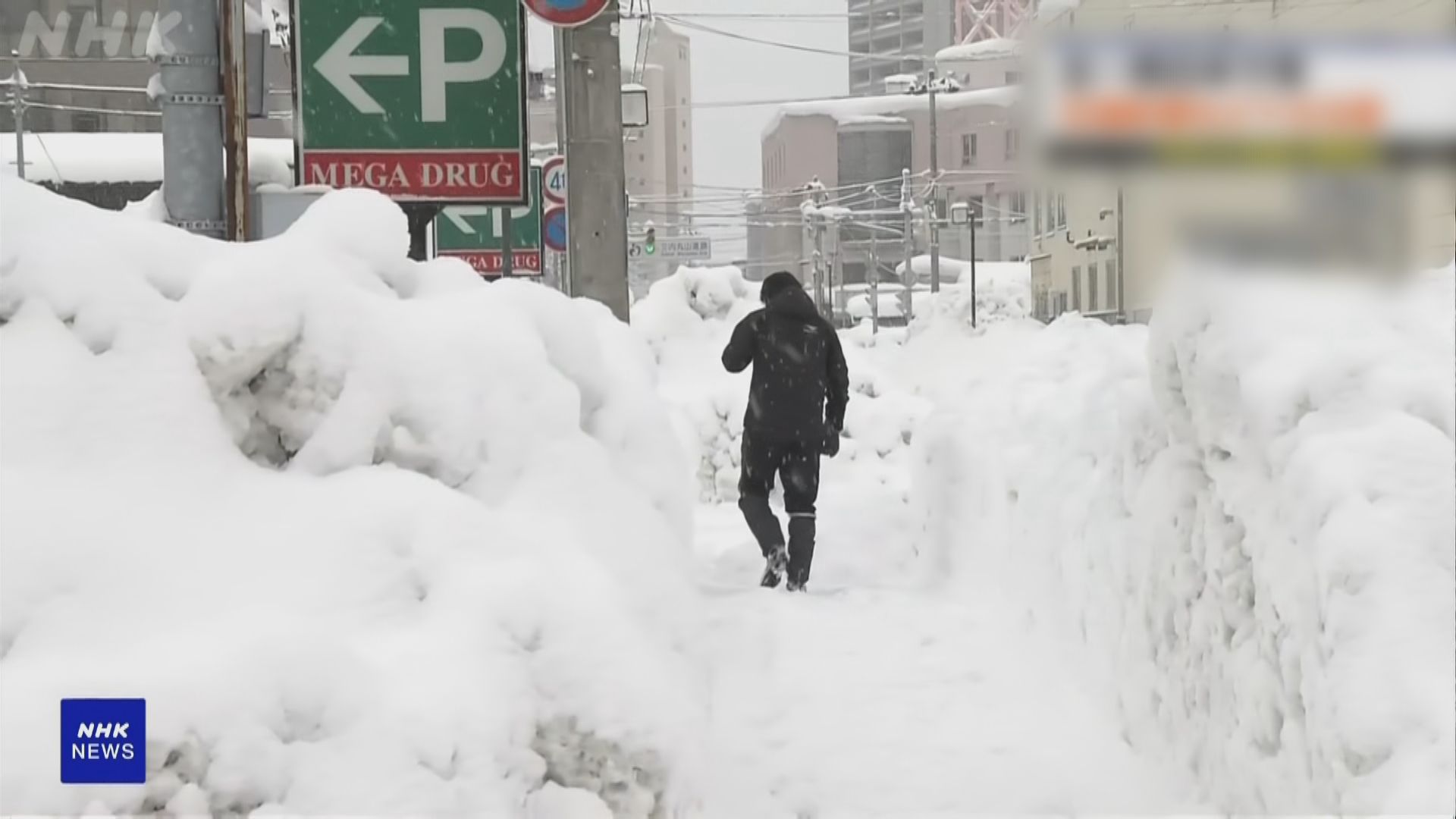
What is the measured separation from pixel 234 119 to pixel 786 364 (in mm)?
3154

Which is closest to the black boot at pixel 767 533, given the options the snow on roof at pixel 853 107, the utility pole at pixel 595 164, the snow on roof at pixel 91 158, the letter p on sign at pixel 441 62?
the utility pole at pixel 595 164

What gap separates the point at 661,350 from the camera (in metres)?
17.3

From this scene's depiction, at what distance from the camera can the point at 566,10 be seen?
7750 millimetres

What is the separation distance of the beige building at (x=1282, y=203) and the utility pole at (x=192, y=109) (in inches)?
152

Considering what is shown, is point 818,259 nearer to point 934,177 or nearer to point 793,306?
point 934,177

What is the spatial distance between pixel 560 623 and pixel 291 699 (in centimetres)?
61

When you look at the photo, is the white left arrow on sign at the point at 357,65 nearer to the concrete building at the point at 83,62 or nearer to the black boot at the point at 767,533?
the black boot at the point at 767,533

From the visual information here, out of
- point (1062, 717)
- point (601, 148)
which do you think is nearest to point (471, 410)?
point (1062, 717)

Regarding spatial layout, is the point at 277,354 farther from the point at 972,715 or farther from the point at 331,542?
the point at 972,715

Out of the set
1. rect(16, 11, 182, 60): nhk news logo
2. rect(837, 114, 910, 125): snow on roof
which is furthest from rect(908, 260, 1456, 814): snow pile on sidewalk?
rect(837, 114, 910, 125): snow on roof

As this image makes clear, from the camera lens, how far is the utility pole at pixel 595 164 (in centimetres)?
825

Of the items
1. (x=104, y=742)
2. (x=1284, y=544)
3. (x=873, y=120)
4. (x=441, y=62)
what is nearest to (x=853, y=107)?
(x=873, y=120)

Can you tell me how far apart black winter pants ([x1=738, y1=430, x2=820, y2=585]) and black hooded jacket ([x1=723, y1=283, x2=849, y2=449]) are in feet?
0.26

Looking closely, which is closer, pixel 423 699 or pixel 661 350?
pixel 423 699
